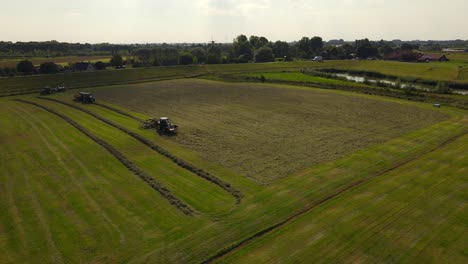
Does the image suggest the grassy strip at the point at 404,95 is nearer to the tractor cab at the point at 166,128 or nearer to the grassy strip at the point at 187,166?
the tractor cab at the point at 166,128

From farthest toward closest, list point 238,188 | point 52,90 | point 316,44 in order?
1. point 316,44
2. point 52,90
3. point 238,188

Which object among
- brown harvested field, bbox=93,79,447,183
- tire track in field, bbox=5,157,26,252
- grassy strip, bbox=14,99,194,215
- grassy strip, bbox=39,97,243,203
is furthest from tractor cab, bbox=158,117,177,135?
tire track in field, bbox=5,157,26,252

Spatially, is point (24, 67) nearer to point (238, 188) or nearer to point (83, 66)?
point (83, 66)

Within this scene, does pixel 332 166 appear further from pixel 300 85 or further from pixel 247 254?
pixel 300 85

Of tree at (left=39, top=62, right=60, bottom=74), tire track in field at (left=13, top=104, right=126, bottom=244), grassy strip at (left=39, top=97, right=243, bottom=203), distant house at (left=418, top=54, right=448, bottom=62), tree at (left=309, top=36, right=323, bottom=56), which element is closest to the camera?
tire track in field at (left=13, top=104, right=126, bottom=244)

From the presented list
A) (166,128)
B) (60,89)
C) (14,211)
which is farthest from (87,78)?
(14,211)

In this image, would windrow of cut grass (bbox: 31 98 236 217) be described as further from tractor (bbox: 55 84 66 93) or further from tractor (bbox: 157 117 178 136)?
tractor (bbox: 55 84 66 93)

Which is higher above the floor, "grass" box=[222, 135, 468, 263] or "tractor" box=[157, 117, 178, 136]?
"tractor" box=[157, 117, 178, 136]
